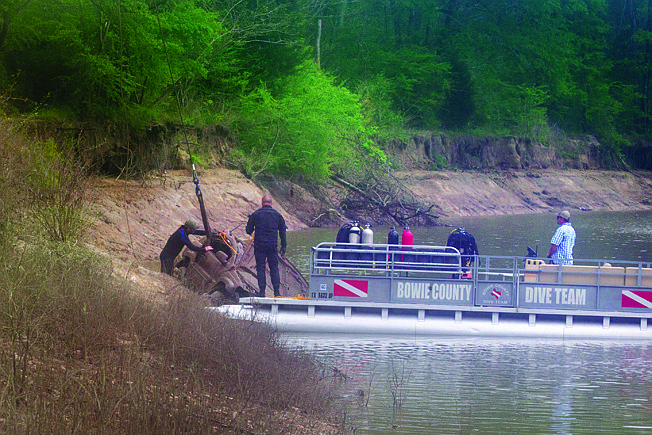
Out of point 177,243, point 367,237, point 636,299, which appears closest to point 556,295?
point 636,299

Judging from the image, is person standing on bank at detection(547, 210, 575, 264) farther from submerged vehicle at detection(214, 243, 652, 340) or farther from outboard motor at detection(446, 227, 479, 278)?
outboard motor at detection(446, 227, 479, 278)

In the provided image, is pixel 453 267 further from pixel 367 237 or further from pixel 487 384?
pixel 487 384

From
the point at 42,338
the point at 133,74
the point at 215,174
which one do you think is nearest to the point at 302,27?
the point at 215,174

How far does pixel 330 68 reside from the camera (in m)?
60.5

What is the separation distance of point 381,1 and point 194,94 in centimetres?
4541

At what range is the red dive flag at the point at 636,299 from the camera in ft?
47.8

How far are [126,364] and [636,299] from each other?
9768mm

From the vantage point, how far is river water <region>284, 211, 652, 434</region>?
9516mm

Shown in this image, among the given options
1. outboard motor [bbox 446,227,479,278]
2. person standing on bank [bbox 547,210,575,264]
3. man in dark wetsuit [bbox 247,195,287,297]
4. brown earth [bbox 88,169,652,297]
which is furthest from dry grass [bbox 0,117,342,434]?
person standing on bank [bbox 547,210,575,264]

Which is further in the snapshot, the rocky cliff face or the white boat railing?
the rocky cliff face

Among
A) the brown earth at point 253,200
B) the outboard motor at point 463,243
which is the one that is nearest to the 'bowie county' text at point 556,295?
the outboard motor at point 463,243

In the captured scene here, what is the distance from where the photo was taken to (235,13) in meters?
37.8

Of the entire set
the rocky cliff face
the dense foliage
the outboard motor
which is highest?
the dense foliage

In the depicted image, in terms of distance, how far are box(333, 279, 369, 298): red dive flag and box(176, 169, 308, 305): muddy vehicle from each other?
1501 mm
